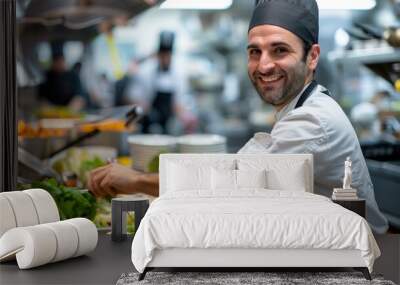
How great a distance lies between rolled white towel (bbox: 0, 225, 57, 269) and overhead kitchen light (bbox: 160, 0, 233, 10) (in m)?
2.84

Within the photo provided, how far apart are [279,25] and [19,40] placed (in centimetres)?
246

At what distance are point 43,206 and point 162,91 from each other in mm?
1923

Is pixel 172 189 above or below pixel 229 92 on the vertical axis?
below

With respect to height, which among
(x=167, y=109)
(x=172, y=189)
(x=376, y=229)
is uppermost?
(x=167, y=109)

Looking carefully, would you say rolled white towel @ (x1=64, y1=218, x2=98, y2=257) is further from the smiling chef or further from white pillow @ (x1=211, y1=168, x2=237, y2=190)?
the smiling chef

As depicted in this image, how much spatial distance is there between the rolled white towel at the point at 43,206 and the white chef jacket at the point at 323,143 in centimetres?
198

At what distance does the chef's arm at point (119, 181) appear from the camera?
25.1 feet

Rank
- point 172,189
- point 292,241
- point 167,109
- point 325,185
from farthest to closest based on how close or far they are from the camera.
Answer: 1. point 167,109
2. point 325,185
3. point 172,189
4. point 292,241

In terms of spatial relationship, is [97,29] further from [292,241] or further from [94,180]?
[292,241]

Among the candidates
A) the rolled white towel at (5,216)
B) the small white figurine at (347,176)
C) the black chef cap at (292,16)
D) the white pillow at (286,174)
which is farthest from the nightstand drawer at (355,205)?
the rolled white towel at (5,216)

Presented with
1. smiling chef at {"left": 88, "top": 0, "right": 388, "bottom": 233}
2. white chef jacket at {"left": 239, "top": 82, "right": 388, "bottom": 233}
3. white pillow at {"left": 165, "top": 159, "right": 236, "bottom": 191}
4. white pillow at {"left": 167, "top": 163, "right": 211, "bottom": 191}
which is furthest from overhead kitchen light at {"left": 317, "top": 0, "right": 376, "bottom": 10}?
white pillow at {"left": 167, "top": 163, "right": 211, "bottom": 191}

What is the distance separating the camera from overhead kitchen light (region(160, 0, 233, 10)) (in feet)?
24.9

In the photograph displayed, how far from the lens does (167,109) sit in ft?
25.1

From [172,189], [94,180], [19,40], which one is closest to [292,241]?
[172,189]
